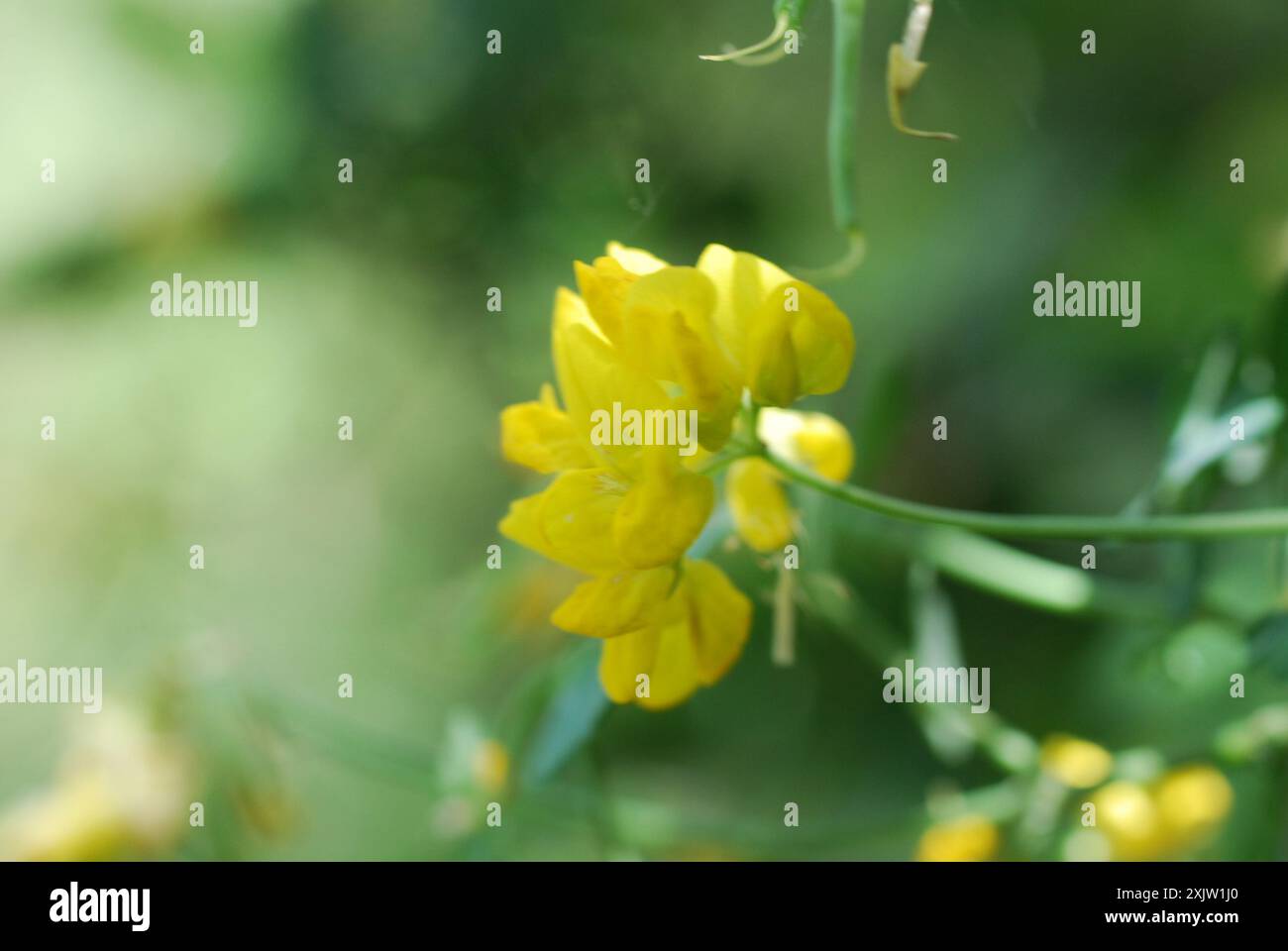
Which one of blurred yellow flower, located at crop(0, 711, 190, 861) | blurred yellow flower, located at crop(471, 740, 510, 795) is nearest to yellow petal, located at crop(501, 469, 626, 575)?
blurred yellow flower, located at crop(471, 740, 510, 795)

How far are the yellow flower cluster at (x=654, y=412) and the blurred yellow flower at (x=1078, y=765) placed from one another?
28cm

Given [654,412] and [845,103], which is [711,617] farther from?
[845,103]

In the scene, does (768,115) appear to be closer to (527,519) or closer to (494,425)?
(494,425)

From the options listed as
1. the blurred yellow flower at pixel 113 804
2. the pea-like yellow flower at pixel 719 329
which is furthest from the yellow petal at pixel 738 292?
the blurred yellow flower at pixel 113 804

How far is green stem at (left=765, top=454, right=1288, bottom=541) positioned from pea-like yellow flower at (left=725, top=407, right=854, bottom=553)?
3.2 inches

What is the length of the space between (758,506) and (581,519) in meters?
0.11

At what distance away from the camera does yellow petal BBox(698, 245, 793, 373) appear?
21.3 inches

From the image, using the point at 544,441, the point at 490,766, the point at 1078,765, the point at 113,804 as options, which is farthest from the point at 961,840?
the point at 113,804

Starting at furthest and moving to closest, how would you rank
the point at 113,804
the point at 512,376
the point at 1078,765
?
1. the point at 512,376
2. the point at 113,804
3. the point at 1078,765

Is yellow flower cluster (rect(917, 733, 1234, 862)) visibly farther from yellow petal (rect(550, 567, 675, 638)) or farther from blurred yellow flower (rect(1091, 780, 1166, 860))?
yellow petal (rect(550, 567, 675, 638))

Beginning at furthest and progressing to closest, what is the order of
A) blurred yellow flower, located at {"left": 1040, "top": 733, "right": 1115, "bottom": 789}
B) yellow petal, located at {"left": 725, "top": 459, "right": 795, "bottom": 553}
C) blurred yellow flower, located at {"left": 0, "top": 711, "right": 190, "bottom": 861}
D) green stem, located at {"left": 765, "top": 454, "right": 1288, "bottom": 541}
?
blurred yellow flower, located at {"left": 0, "top": 711, "right": 190, "bottom": 861} → blurred yellow flower, located at {"left": 1040, "top": 733, "right": 1115, "bottom": 789} → yellow petal, located at {"left": 725, "top": 459, "right": 795, "bottom": 553} → green stem, located at {"left": 765, "top": 454, "right": 1288, "bottom": 541}

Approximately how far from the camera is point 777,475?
619mm

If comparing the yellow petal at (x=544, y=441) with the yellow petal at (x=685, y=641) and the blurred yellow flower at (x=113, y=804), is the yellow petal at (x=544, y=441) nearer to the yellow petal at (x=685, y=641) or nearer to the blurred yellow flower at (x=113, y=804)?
the yellow petal at (x=685, y=641)
